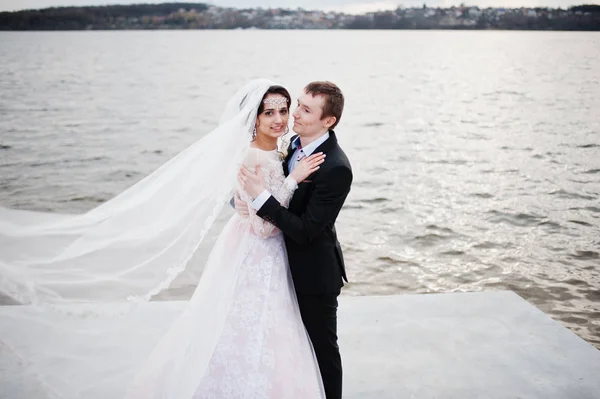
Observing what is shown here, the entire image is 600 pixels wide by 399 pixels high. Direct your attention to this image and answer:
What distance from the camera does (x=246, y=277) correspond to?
2.95 m

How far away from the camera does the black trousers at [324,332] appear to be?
3002mm

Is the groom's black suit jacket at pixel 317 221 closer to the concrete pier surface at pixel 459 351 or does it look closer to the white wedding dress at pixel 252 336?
the white wedding dress at pixel 252 336

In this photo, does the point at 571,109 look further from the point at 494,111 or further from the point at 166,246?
the point at 166,246

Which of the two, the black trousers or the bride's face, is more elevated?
the bride's face

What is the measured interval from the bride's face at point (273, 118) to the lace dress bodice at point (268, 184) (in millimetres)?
114

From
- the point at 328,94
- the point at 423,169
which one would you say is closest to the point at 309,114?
the point at 328,94

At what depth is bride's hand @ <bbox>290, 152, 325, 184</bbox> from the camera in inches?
110

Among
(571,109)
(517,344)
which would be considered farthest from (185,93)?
(517,344)

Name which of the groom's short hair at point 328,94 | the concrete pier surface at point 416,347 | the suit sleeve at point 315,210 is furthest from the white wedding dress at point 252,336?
the concrete pier surface at point 416,347

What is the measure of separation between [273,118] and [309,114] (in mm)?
182

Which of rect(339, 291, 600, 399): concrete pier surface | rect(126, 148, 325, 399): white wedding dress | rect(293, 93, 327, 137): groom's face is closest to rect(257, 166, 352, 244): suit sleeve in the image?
rect(126, 148, 325, 399): white wedding dress

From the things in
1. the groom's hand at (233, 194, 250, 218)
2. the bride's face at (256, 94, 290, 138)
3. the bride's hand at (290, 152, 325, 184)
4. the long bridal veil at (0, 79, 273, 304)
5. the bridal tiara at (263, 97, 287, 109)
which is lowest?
the long bridal veil at (0, 79, 273, 304)

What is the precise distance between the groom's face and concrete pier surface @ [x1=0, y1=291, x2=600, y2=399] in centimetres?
162

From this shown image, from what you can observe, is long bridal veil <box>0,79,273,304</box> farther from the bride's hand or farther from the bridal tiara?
the bride's hand
